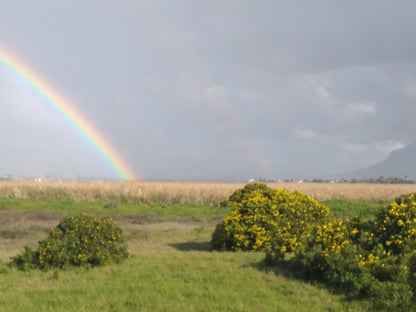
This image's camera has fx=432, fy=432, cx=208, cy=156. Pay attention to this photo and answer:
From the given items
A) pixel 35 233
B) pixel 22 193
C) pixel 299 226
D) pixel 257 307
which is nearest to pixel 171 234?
pixel 35 233

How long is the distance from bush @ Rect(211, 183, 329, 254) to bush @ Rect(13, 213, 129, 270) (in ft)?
10.2

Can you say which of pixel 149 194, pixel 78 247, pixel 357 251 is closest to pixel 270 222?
pixel 357 251

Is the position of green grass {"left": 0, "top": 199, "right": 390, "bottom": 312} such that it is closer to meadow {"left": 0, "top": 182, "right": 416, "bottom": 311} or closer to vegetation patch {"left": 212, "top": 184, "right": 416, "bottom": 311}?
meadow {"left": 0, "top": 182, "right": 416, "bottom": 311}

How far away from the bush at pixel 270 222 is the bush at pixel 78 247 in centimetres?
311

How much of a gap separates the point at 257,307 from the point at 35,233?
42.8ft

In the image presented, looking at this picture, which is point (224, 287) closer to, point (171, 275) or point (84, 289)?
point (171, 275)

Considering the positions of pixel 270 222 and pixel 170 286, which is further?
pixel 270 222

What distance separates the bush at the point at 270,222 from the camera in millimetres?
11719

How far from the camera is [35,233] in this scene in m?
17.3

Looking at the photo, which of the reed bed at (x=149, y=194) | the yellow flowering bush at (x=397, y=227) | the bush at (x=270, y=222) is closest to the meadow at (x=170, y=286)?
the bush at (x=270, y=222)

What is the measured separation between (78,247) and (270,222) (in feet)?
16.6

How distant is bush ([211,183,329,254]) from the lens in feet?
38.4

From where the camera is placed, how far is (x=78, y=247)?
10312mm

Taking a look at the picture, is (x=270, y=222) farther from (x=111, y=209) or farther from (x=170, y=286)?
(x=111, y=209)
